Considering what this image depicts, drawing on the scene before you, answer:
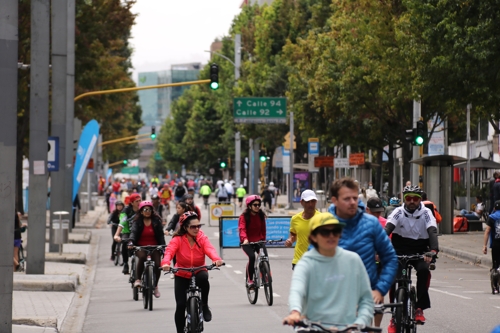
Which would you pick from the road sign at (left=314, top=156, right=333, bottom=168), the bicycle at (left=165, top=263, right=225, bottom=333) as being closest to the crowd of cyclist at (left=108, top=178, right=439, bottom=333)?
the bicycle at (left=165, top=263, right=225, bottom=333)

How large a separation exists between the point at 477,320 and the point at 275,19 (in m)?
60.6

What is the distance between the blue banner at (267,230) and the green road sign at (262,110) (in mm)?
33013

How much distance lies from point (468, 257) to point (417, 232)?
15.3 meters

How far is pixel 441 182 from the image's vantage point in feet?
118

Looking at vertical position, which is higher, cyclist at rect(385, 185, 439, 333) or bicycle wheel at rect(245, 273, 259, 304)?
cyclist at rect(385, 185, 439, 333)

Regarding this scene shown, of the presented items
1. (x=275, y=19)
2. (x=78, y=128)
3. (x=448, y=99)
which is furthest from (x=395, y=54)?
(x=275, y=19)

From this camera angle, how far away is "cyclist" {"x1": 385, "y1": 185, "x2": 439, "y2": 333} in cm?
1256

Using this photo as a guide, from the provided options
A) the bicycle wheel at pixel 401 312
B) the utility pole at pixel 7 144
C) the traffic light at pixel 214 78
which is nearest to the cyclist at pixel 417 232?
the bicycle wheel at pixel 401 312

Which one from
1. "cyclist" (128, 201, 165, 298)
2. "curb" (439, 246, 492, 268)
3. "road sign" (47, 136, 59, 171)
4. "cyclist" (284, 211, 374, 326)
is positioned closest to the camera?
"cyclist" (284, 211, 374, 326)

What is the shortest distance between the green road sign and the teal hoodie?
178 ft

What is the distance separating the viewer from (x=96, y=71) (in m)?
41.7

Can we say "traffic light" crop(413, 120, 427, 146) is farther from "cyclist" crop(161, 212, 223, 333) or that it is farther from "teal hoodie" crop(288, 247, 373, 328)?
"teal hoodie" crop(288, 247, 373, 328)

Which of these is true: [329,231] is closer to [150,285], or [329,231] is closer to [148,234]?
[150,285]

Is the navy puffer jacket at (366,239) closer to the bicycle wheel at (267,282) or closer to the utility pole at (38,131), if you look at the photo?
the bicycle wheel at (267,282)
